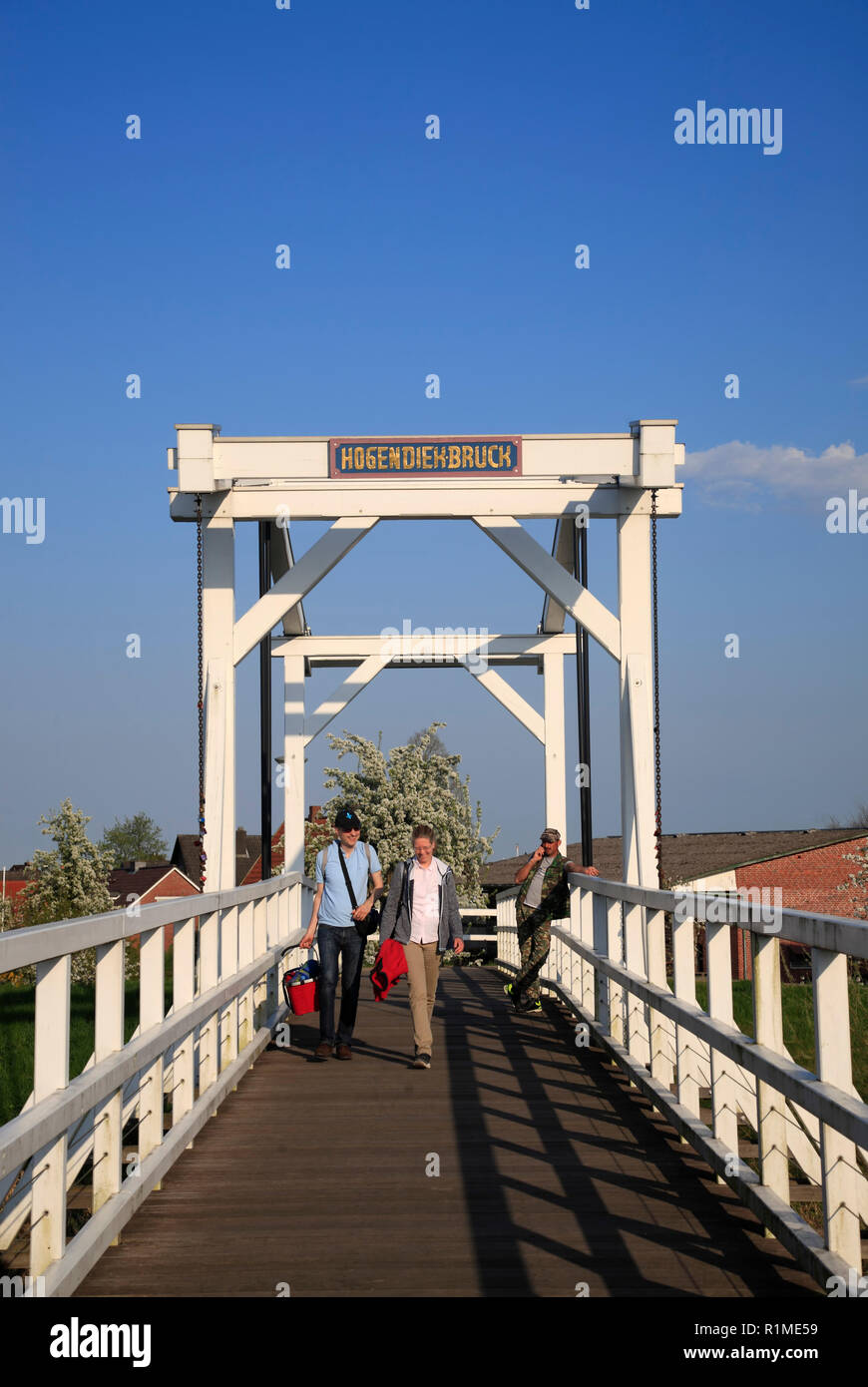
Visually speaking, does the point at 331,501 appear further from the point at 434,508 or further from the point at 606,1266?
the point at 606,1266

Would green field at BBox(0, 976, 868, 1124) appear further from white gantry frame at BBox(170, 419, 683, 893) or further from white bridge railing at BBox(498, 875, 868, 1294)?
white bridge railing at BBox(498, 875, 868, 1294)

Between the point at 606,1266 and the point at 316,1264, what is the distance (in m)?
1.01

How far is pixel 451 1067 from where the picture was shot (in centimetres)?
986

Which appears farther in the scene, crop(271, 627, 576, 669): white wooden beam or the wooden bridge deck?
crop(271, 627, 576, 669): white wooden beam

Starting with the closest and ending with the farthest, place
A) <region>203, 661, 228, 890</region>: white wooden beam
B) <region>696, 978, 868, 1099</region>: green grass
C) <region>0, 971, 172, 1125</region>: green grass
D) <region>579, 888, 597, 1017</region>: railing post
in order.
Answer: <region>579, 888, 597, 1017</region>: railing post
<region>203, 661, 228, 890</region>: white wooden beam
<region>0, 971, 172, 1125</region>: green grass
<region>696, 978, 868, 1099</region>: green grass

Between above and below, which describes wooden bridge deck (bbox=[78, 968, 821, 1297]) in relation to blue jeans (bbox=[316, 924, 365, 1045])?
below

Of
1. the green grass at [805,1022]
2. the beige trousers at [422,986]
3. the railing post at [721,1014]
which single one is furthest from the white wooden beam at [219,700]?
the green grass at [805,1022]

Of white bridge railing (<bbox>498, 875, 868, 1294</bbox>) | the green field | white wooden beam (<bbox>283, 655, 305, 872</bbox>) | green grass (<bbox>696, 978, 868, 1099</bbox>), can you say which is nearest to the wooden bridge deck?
white bridge railing (<bbox>498, 875, 868, 1294</bbox>)

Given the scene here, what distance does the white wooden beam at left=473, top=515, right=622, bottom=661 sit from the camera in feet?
41.1

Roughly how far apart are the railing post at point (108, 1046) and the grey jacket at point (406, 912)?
526 cm

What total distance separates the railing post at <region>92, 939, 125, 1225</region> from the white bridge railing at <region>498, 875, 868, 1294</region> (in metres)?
2.24

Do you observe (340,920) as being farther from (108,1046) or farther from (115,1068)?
(115,1068)

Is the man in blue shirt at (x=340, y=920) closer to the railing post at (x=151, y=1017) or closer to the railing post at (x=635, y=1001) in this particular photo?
the railing post at (x=635, y=1001)
